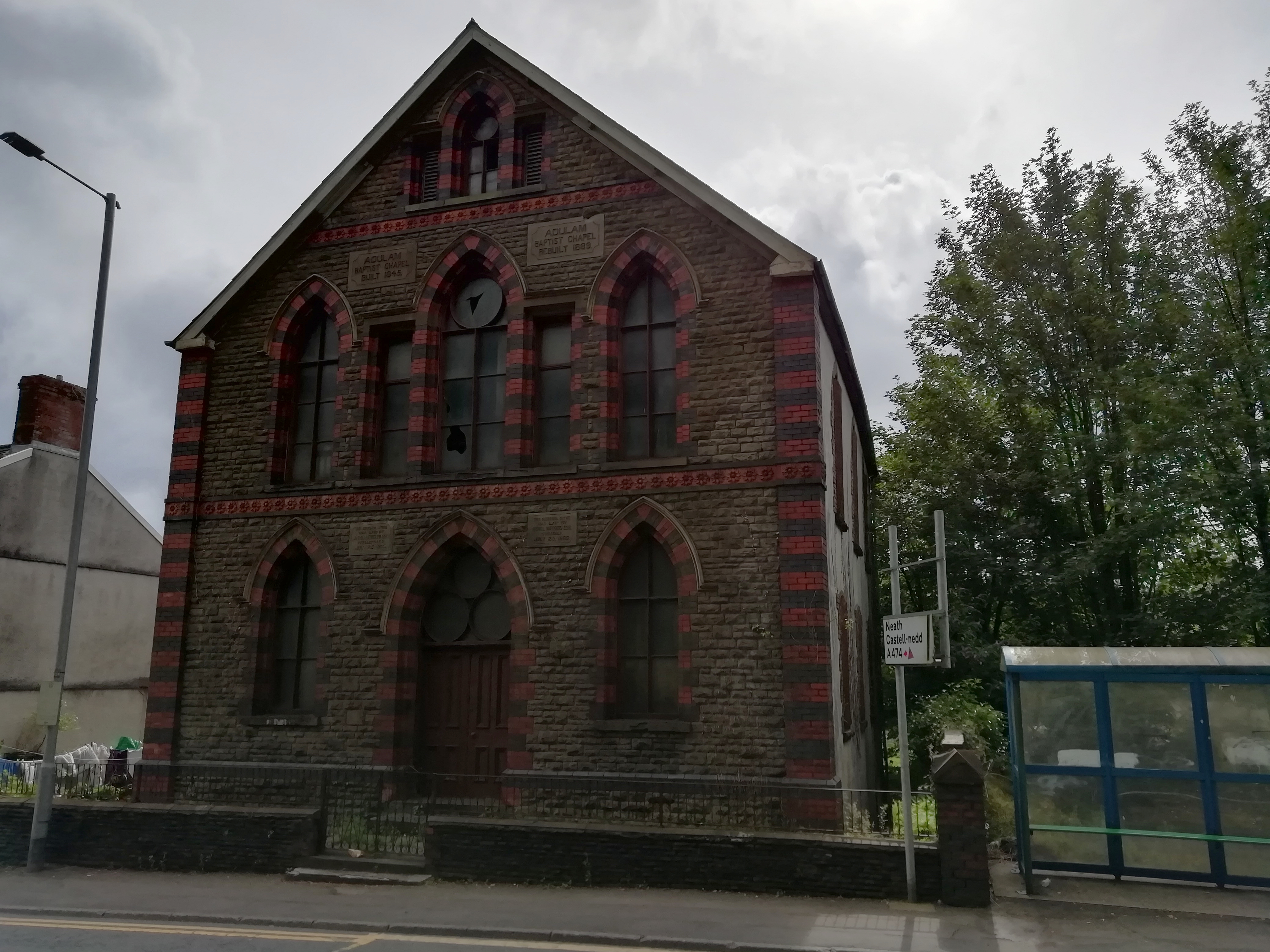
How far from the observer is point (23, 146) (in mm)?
12594

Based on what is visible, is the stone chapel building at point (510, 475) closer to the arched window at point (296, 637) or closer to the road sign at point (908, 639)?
the arched window at point (296, 637)

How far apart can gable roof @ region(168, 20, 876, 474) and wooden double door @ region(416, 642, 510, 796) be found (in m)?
6.93

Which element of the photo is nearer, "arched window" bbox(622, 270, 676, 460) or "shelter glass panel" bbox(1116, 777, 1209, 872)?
"shelter glass panel" bbox(1116, 777, 1209, 872)

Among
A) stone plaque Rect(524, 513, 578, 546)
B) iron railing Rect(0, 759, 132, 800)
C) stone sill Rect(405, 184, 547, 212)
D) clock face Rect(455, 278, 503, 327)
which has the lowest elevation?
iron railing Rect(0, 759, 132, 800)

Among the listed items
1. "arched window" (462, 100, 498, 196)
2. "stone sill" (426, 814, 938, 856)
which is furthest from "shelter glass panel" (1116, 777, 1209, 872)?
"arched window" (462, 100, 498, 196)

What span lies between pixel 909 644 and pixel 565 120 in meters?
10.2

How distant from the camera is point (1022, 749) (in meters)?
10.2

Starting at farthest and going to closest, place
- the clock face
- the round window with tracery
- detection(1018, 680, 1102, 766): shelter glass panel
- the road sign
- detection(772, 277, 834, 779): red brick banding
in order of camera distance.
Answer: the clock face, the round window with tracery, detection(772, 277, 834, 779): red brick banding, detection(1018, 680, 1102, 766): shelter glass panel, the road sign

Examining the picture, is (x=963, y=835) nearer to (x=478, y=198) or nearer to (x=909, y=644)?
(x=909, y=644)

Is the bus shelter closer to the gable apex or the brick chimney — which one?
the gable apex

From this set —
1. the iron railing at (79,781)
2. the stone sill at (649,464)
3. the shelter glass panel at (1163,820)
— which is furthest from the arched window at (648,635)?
the iron railing at (79,781)

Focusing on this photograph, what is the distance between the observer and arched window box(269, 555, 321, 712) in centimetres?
1536

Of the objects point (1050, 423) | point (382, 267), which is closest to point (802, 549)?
point (382, 267)

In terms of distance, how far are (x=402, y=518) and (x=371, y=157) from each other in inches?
246
